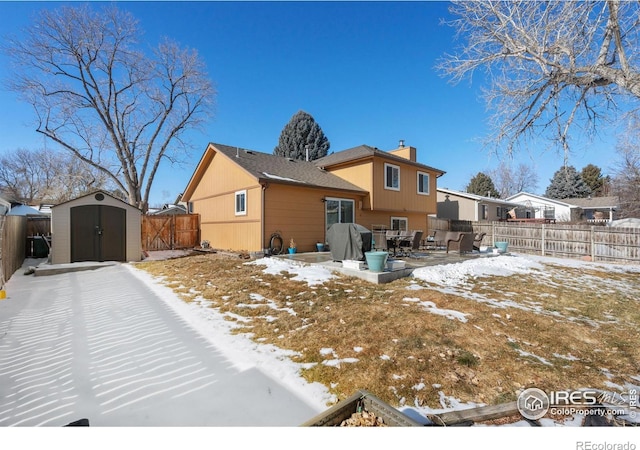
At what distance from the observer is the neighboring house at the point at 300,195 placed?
11000 millimetres

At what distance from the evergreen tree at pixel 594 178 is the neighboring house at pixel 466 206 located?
75.9 ft

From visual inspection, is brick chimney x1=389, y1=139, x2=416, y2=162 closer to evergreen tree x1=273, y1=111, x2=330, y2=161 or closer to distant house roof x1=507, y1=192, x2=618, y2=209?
evergreen tree x1=273, y1=111, x2=330, y2=161

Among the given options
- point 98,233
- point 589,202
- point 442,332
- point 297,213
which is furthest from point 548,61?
point 589,202

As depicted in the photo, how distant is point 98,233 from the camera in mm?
10445

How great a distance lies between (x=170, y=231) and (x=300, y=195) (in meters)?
8.33

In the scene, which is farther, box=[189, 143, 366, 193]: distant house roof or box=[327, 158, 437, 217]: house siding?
box=[327, 158, 437, 217]: house siding

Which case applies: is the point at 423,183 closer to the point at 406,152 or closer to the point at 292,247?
the point at 406,152

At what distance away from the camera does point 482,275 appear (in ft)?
26.2

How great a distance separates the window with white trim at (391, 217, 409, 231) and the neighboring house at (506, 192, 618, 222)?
20.4 metres

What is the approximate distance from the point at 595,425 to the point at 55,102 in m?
26.6
